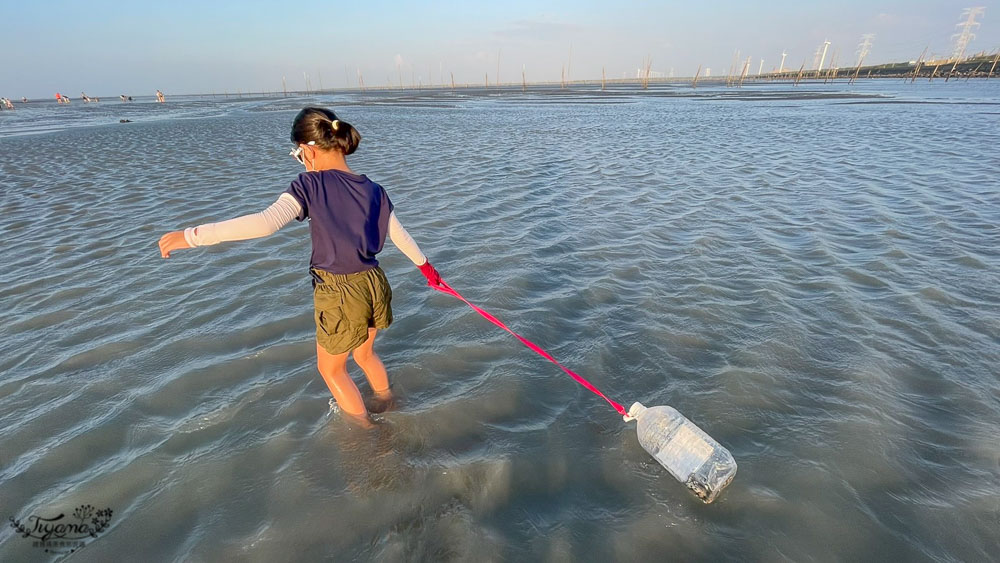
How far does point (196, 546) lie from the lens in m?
2.67

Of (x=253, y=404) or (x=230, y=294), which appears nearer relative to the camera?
(x=253, y=404)

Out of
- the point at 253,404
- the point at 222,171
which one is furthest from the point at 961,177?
the point at 222,171

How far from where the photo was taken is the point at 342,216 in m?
2.91

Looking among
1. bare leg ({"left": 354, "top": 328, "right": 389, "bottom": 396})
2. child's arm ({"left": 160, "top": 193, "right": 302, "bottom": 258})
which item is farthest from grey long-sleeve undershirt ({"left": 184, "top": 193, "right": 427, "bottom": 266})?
bare leg ({"left": 354, "top": 328, "right": 389, "bottom": 396})

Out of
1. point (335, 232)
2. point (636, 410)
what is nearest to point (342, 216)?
point (335, 232)

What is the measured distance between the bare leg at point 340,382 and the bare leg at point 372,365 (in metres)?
0.19

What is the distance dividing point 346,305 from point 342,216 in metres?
0.65

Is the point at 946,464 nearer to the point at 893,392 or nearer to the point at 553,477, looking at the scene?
the point at 893,392

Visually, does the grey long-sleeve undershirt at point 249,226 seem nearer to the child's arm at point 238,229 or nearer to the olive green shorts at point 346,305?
the child's arm at point 238,229

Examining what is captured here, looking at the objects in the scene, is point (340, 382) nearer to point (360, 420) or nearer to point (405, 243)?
point (360, 420)

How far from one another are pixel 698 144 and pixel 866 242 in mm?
12118

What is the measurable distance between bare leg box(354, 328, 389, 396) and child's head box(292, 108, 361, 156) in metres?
1.47

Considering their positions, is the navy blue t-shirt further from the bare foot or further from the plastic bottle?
the plastic bottle

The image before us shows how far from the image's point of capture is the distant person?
2646 mm
